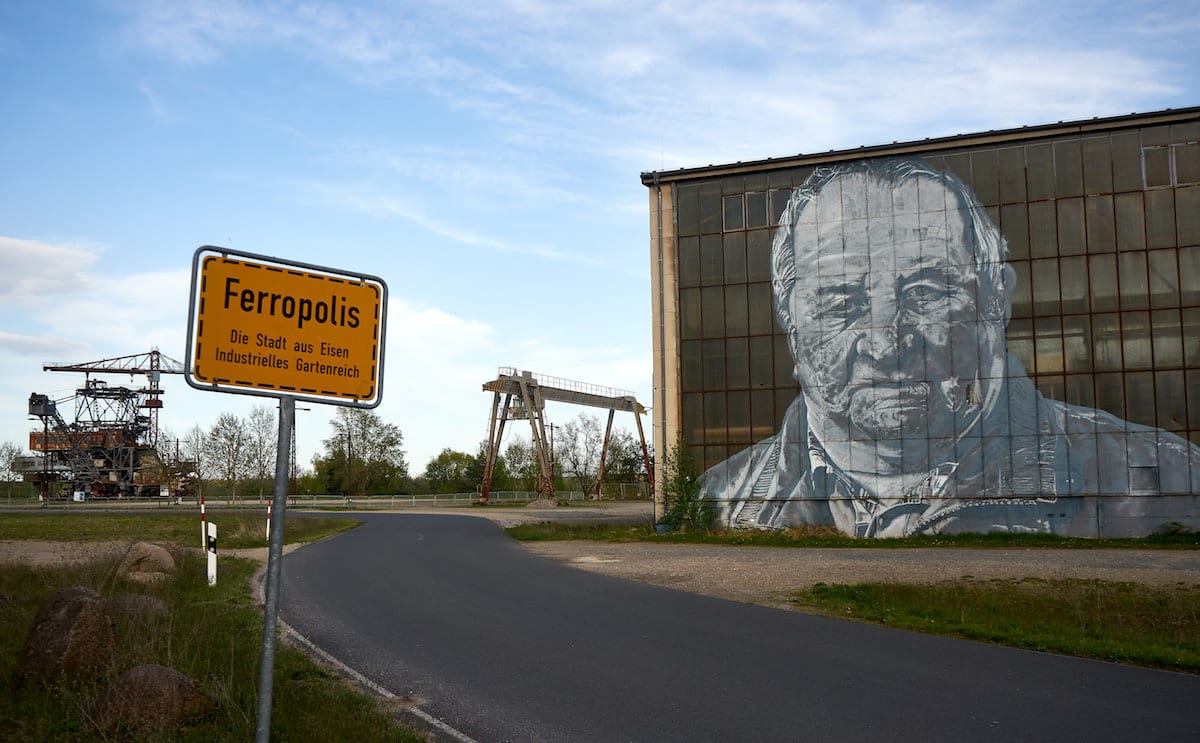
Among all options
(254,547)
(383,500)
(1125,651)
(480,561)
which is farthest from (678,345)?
(383,500)

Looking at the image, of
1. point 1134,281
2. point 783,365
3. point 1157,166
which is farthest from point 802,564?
point 1157,166

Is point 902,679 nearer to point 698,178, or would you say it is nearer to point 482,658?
point 482,658

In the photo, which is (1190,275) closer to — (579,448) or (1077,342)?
(1077,342)

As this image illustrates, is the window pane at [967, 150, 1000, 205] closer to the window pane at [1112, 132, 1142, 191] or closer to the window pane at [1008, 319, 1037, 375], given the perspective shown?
the window pane at [1112, 132, 1142, 191]

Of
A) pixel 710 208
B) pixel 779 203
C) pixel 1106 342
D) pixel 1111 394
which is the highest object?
pixel 710 208

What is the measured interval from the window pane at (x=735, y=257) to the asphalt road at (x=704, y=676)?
62.5ft

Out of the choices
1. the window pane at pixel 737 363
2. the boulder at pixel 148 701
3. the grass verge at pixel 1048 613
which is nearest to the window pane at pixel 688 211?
the window pane at pixel 737 363

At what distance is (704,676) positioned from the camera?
31.6 feet

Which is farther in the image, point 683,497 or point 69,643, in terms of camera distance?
point 683,497

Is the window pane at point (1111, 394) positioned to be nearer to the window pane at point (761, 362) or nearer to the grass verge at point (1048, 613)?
the window pane at point (761, 362)

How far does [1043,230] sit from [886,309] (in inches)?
206

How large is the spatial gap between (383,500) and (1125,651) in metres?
77.4

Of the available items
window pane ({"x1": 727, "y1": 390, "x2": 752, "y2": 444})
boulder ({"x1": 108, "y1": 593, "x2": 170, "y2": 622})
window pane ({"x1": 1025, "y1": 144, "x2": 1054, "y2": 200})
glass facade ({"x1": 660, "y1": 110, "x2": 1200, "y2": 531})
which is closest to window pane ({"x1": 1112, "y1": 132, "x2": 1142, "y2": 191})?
glass facade ({"x1": 660, "y1": 110, "x2": 1200, "y2": 531})

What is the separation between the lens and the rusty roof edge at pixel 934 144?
29.3 m
